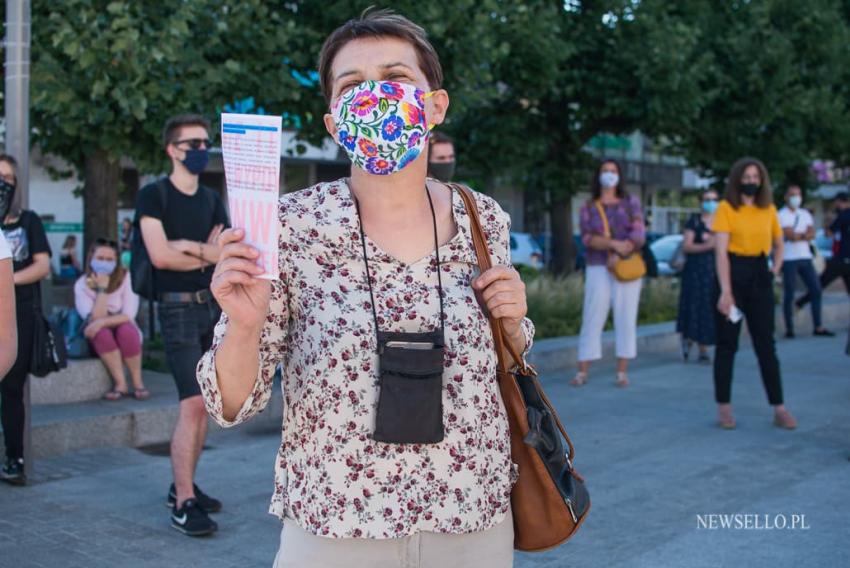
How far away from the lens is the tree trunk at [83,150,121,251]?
34.9 feet

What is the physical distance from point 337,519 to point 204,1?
24.4 feet

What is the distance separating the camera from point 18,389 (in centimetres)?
610

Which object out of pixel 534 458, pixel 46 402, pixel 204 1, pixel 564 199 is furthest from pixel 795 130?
pixel 534 458

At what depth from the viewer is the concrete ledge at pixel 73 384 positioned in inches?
300

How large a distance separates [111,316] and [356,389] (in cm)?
652

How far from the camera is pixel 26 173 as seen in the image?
645 cm

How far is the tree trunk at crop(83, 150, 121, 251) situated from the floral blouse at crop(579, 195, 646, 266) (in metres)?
4.86

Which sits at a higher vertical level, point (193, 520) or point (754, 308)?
point (754, 308)

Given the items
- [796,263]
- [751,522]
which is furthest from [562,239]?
[751,522]

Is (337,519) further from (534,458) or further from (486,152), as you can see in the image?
(486,152)

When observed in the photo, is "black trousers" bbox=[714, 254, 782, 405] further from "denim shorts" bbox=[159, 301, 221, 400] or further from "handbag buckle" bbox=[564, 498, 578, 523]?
"handbag buckle" bbox=[564, 498, 578, 523]

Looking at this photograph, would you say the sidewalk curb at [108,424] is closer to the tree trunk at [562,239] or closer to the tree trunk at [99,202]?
the tree trunk at [99,202]

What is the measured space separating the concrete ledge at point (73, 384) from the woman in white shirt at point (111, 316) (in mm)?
75

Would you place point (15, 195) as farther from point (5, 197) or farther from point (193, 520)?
point (193, 520)
